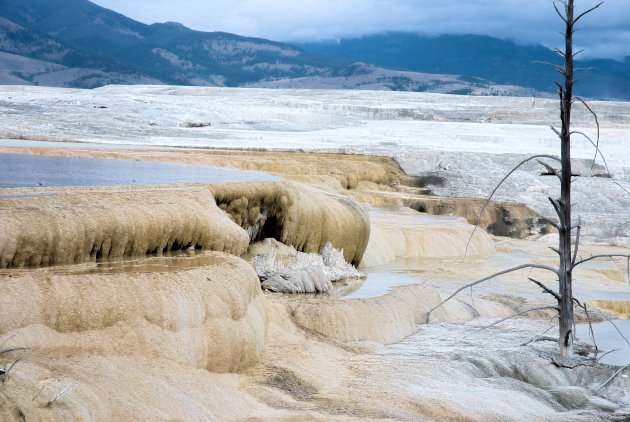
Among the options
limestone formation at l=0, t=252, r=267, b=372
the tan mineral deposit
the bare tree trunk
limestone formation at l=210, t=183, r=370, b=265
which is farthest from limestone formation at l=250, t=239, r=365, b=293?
the bare tree trunk

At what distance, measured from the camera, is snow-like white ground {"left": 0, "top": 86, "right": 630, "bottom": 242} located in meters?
29.1

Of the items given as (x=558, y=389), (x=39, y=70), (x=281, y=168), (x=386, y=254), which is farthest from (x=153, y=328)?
(x=39, y=70)

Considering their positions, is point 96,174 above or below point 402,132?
above

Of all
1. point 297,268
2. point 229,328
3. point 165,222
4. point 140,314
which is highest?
point 165,222

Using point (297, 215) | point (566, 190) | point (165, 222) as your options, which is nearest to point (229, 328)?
point (165, 222)

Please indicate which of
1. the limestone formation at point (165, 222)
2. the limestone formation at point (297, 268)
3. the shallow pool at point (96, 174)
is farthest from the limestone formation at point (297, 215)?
the shallow pool at point (96, 174)

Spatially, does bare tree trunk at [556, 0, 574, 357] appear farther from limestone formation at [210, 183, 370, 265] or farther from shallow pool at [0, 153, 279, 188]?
shallow pool at [0, 153, 279, 188]

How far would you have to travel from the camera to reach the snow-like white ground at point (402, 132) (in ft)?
95.5

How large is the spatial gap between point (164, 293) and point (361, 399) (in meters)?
1.74

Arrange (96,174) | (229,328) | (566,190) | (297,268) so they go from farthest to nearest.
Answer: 1. (96,174)
2. (297,268)
3. (566,190)
4. (229,328)

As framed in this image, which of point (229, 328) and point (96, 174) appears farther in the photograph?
point (96, 174)

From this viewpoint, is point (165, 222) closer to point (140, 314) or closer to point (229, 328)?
point (229, 328)

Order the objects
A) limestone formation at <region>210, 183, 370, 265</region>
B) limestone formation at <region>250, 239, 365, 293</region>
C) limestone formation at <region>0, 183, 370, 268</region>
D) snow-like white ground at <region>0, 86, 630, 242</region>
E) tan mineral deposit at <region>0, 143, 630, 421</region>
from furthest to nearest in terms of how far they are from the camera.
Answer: snow-like white ground at <region>0, 86, 630, 242</region> → limestone formation at <region>210, 183, 370, 265</region> → limestone formation at <region>250, 239, 365, 293</region> → limestone formation at <region>0, 183, 370, 268</region> → tan mineral deposit at <region>0, 143, 630, 421</region>

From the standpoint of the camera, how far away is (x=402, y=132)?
149ft
